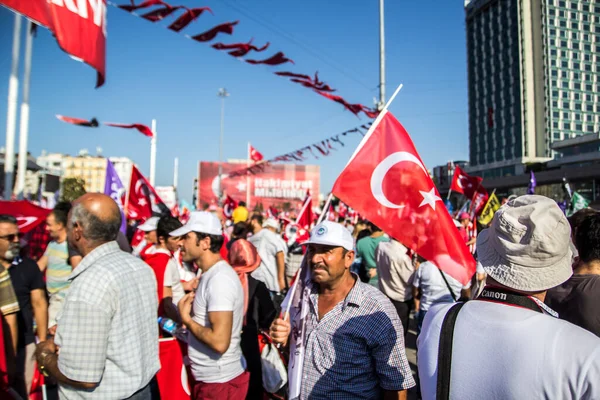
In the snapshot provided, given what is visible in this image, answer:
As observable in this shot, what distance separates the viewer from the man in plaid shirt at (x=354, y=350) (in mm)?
2475

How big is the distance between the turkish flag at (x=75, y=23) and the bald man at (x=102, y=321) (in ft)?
4.46

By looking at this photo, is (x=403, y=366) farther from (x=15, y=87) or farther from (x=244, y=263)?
(x=15, y=87)

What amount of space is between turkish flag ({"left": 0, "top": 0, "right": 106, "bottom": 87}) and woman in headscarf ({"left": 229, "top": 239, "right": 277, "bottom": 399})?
1.85 metres

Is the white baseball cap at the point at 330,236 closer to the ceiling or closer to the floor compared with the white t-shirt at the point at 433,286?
closer to the ceiling

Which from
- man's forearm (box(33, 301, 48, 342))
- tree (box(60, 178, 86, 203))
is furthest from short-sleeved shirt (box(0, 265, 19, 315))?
tree (box(60, 178, 86, 203))

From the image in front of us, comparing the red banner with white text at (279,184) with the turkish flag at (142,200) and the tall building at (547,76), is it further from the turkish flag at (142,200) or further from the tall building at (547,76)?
the turkish flag at (142,200)

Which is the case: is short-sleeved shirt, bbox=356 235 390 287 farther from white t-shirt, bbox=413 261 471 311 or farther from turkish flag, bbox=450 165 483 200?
turkish flag, bbox=450 165 483 200

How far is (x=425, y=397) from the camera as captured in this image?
1659 millimetres

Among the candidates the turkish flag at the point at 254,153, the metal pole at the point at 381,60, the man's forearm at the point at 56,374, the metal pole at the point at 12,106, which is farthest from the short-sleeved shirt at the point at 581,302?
the turkish flag at the point at 254,153

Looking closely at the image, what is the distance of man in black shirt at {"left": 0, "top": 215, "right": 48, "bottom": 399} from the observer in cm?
413

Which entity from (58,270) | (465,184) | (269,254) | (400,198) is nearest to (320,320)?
(400,198)

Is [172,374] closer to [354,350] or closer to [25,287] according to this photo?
[25,287]

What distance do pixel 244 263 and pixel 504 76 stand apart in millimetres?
105653

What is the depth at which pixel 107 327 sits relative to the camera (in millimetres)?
2350
